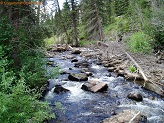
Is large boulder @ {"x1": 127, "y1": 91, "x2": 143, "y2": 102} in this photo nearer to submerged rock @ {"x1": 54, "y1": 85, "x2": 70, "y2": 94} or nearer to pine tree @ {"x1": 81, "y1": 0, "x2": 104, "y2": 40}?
submerged rock @ {"x1": 54, "y1": 85, "x2": 70, "y2": 94}

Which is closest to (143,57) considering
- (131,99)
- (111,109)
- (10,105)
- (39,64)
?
(131,99)

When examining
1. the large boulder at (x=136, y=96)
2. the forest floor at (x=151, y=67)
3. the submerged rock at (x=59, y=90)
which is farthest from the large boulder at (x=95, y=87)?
the forest floor at (x=151, y=67)

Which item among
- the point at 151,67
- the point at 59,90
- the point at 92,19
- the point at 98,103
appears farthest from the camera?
the point at 92,19

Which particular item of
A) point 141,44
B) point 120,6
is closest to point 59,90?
point 141,44

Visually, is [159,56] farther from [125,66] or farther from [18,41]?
[18,41]

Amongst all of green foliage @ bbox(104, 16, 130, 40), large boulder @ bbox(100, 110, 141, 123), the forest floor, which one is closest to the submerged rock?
large boulder @ bbox(100, 110, 141, 123)

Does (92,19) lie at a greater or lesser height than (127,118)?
greater

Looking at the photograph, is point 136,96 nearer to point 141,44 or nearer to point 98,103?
point 98,103

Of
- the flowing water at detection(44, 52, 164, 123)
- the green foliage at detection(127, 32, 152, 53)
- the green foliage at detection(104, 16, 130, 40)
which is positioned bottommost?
the flowing water at detection(44, 52, 164, 123)

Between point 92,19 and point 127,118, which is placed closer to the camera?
point 127,118

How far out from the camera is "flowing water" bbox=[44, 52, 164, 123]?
803 cm

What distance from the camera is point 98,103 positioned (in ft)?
31.0

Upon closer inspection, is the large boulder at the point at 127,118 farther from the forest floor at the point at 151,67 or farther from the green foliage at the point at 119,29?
the green foliage at the point at 119,29

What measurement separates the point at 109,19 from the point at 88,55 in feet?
85.0
